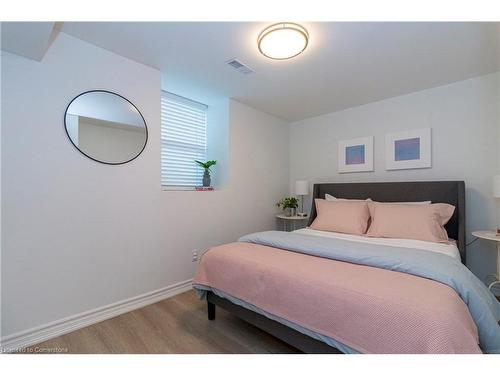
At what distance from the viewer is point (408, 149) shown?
112 inches

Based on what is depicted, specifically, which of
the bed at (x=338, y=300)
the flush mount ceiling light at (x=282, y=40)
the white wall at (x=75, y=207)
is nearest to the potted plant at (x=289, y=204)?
the white wall at (x=75, y=207)

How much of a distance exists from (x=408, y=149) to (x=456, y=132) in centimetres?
46

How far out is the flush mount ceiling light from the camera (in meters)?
1.63

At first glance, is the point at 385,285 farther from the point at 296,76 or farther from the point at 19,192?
the point at 19,192

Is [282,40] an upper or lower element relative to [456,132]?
upper

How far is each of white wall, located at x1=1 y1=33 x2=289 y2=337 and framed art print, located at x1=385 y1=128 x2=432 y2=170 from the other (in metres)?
2.46

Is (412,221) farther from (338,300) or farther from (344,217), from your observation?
(338,300)

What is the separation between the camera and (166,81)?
8.45 feet

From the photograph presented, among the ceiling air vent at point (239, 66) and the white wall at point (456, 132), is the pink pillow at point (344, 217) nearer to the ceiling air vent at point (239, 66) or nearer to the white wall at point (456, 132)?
the white wall at point (456, 132)

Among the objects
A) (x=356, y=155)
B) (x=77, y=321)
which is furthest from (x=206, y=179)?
(x=356, y=155)

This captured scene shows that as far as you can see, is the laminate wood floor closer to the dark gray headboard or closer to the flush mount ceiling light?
the dark gray headboard
